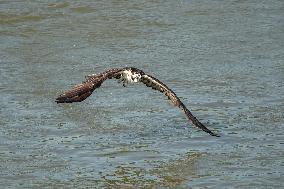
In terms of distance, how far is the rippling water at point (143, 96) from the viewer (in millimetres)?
5594

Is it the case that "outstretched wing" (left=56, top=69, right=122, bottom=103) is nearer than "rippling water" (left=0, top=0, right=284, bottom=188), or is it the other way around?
"outstretched wing" (left=56, top=69, right=122, bottom=103)

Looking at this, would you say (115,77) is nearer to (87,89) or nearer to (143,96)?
(87,89)

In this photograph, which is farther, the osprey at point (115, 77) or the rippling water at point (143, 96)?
the rippling water at point (143, 96)

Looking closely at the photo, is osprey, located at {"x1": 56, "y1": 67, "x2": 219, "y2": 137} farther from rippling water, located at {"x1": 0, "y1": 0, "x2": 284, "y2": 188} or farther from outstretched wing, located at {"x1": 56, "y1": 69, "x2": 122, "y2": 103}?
rippling water, located at {"x1": 0, "y1": 0, "x2": 284, "y2": 188}

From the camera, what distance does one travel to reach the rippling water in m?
5.59

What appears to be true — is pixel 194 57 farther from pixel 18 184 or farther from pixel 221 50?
pixel 18 184

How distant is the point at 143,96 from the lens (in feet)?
23.8

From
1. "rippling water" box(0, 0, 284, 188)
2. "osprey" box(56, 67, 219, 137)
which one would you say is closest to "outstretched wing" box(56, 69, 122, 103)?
"osprey" box(56, 67, 219, 137)

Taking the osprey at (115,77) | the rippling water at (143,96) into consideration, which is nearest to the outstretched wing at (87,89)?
the osprey at (115,77)

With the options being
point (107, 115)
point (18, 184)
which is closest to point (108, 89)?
point (107, 115)

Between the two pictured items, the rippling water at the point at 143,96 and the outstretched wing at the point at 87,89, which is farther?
the rippling water at the point at 143,96

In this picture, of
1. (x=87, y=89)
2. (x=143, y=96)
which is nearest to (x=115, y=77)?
(x=87, y=89)

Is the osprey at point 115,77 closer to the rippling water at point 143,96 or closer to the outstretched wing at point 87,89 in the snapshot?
the outstretched wing at point 87,89

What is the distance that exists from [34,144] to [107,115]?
878mm
